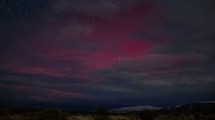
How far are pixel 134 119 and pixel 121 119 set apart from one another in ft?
40.9

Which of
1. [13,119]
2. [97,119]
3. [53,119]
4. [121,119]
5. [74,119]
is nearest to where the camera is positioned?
[53,119]

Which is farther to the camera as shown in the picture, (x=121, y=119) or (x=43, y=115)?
(x=121, y=119)

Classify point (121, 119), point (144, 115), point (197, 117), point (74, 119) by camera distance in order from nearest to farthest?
1. point (74, 119)
2. point (121, 119)
3. point (144, 115)
4. point (197, 117)

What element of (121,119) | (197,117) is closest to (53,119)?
(121,119)

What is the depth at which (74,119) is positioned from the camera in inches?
4178

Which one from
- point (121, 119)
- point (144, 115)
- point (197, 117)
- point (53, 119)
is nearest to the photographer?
point (53, 119)

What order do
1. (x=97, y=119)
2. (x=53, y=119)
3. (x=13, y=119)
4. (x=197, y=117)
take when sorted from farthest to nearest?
(x=197, y=117) < (x=97, y=119) < (x=13, y=119) < (x=53, y=119)

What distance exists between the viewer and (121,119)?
4833 inches

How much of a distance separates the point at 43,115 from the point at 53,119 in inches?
153

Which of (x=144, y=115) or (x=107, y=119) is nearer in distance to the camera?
(x=107, y=119)

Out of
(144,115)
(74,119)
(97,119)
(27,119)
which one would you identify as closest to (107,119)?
(97,119)

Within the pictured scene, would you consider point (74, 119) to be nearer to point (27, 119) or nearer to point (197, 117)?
point (27, 119)

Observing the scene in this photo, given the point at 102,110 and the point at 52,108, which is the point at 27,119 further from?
the point at 102,110

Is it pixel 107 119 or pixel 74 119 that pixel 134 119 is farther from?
pixel 74 119
